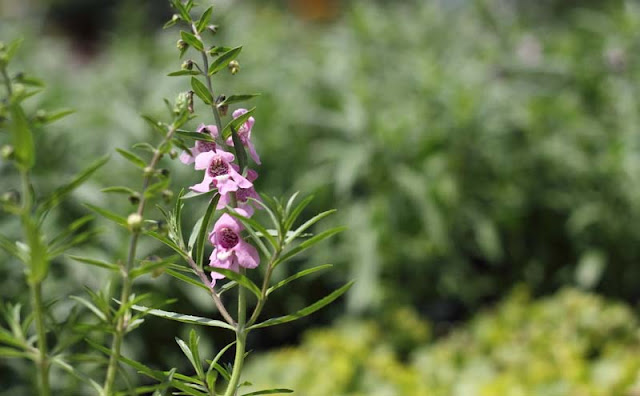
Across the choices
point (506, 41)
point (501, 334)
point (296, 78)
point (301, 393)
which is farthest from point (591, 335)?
point (506, 41)

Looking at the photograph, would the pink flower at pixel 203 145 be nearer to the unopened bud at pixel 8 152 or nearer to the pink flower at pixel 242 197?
the pink flower at pixel 242 197

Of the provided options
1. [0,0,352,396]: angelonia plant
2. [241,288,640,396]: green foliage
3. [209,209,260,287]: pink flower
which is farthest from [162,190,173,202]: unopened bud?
[241,288,640,396]: green foliage

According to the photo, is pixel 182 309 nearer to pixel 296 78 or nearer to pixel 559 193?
pixel 296 78

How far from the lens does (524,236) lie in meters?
3.67

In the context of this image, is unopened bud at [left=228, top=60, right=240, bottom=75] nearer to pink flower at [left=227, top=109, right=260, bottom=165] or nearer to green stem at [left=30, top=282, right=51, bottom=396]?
pink flower at [left=227, top=109, right=260, bottom=165]

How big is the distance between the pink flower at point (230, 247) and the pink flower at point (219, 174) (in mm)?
34

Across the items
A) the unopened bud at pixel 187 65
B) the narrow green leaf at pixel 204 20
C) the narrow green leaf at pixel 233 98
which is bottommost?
the narrow green leaf at pixel 233 98

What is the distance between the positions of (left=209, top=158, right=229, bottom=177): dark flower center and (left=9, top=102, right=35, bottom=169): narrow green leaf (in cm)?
22

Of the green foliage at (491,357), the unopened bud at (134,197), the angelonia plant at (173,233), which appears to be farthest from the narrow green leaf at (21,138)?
the green foliage at (491,357)

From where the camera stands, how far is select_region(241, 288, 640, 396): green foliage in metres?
2.40

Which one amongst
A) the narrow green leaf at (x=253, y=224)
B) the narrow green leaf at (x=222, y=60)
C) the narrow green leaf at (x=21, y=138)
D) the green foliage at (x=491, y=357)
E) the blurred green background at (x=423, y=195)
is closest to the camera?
the narrow green leaf at (x=21, y=138)

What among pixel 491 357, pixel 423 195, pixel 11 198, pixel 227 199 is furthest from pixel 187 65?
pixel 423 195

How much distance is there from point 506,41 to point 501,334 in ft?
7.25

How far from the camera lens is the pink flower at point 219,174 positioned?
795 mm
